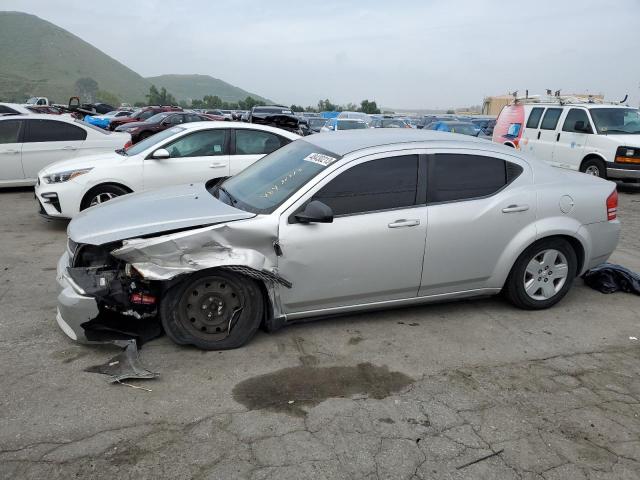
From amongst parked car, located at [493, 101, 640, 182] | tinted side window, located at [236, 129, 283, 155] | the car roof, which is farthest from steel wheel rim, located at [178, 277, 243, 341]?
parked car, located at [493, 101, 640, 182]

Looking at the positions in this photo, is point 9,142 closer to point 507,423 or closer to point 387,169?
point 387,169

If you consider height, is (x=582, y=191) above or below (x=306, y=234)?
above

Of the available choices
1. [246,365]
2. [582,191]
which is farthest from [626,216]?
[246,365]

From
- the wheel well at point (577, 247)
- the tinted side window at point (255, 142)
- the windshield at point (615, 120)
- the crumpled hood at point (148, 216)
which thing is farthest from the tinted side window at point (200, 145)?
the windshield at point (615, 120)

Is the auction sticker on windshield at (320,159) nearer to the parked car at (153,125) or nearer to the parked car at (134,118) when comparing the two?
the parked car at (153,125)

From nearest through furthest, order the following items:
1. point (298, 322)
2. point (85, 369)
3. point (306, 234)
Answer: point (85, 369) < point (306, 234) < point (298, 322)

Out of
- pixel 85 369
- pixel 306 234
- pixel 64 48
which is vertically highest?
pixel 64 48

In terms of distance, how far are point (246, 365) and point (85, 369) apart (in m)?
1.09

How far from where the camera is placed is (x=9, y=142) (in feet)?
30.9

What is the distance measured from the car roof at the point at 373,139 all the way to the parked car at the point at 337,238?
0.02 m

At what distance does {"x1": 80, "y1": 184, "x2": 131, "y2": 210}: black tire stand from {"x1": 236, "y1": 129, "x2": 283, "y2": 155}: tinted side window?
1.78 m

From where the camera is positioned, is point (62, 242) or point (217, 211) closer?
point (217, 211)

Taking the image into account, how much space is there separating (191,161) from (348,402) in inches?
199

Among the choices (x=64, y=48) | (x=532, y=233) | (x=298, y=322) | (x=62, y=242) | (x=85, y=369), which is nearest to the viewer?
(x=85, y=369)
